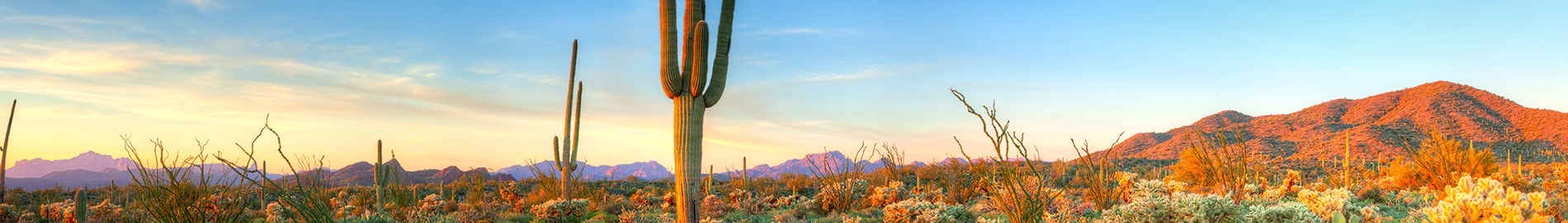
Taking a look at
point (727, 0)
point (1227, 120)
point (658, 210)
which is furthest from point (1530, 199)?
point (1227, 120)

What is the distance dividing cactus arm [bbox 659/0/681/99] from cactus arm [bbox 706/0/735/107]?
0.30m

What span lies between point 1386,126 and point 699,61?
65.5 meters

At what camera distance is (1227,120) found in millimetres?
72438

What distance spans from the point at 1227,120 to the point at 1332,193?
3024 inches

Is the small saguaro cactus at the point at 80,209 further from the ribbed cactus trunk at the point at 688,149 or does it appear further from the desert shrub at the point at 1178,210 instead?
the desert shrub at the point at 1178,210

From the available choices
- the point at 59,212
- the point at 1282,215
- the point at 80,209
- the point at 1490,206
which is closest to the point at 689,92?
the point at 1282,215

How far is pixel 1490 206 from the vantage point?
414 centimetres

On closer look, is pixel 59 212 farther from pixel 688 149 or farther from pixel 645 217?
pixel 688 149

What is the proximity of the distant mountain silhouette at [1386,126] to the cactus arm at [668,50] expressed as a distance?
4362 centimetres

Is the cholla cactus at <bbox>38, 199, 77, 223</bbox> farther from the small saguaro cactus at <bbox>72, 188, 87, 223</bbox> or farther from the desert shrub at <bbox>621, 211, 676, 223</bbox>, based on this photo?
the desert shrub at <bbox>621, 211, 676, 223</bbox>

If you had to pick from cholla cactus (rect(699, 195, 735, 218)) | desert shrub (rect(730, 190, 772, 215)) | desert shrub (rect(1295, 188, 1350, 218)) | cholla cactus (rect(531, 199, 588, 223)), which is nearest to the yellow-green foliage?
desert shrub (rect(1295, 188, 1350, 218))

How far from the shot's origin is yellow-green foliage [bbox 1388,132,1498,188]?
12016 millimetres

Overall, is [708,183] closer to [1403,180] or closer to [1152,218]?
[1152,218]

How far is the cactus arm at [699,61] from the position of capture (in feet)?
20.2
